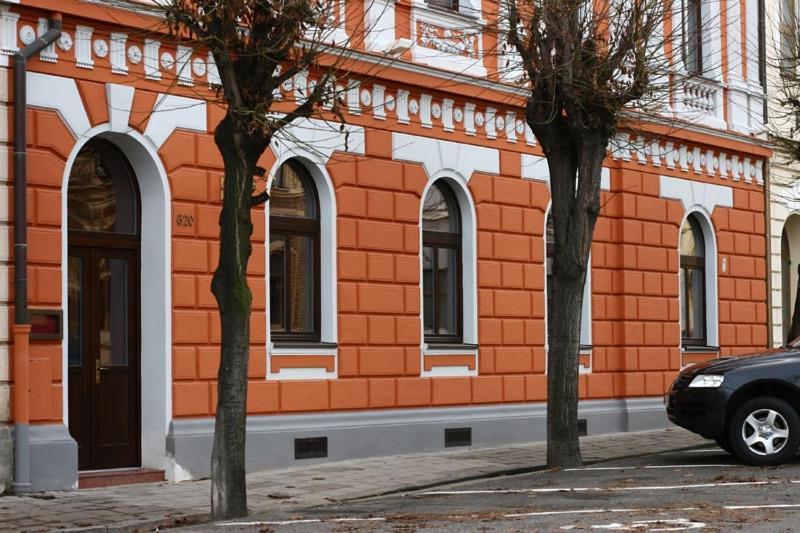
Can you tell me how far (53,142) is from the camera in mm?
14648

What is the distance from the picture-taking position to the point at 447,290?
19.5 m

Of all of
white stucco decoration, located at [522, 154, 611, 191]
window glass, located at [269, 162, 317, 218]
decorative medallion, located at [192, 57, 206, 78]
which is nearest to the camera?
decorative medallion, located at [192, 57, 206, 78]

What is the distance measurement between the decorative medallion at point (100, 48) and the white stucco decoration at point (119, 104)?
0.31m

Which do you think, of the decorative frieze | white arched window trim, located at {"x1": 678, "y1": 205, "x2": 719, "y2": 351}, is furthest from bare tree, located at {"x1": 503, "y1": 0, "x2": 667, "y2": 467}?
white arched window trim, located at {"x1": 678, "y1": 205, "x2": 719, "y2": 351}

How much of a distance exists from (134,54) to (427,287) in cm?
540

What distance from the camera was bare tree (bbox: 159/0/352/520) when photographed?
12133mm

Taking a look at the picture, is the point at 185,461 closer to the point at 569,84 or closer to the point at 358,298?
the point at 358,298

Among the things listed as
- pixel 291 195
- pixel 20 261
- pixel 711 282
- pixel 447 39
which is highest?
pixel 447 39

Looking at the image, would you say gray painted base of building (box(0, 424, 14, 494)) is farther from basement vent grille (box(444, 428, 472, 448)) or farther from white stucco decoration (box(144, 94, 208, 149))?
basement vent grille (box(444, 428, 472, 448))

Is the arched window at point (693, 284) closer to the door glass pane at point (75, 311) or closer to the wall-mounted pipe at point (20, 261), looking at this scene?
the door glass pane at point (75, 311)

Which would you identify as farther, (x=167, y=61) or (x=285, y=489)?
(x=167, y=61)

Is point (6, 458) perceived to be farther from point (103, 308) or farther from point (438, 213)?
point (438, 213)

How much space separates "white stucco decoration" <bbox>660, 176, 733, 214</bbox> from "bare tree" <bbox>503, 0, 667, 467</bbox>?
7.29 meters

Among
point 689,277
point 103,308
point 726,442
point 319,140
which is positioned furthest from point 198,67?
point 689,277
